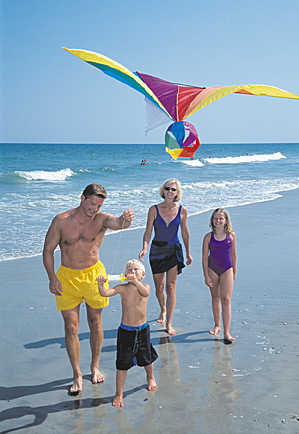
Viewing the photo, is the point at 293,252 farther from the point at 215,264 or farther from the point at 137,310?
the point at 137,310

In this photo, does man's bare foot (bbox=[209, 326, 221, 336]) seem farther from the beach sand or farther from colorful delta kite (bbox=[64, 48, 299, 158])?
colorful delta kite (bbox=[64, 48, 299, 158])

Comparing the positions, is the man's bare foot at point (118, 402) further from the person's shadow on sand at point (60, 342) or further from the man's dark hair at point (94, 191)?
the man's dark hair at point (94, 191)

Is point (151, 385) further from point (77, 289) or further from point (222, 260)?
point (222, 260)

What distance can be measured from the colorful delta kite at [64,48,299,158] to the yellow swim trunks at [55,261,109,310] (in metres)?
1.96

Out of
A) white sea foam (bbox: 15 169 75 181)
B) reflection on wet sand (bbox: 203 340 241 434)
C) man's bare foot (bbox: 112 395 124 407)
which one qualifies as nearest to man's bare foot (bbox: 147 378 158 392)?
man's bare foot (bbox: 112 395 124 407)

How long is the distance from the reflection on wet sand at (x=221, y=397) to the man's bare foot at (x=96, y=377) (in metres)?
0.99

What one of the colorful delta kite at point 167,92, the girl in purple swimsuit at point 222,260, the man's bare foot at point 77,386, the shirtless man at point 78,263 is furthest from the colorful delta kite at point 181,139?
the man's bare foot at point 77,386

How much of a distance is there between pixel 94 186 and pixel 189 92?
1853mm

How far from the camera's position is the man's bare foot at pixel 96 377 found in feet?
12.6

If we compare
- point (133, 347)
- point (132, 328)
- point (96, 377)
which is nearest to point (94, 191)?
point (132, 328)

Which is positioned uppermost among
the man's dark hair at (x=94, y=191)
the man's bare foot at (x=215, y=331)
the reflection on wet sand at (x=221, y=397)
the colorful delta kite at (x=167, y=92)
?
the colorful delta kite at (x=167, y=92)

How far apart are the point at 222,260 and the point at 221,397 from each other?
1.57 metres

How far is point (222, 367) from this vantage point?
4070 millimetres

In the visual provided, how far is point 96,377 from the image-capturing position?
386 centimetres
